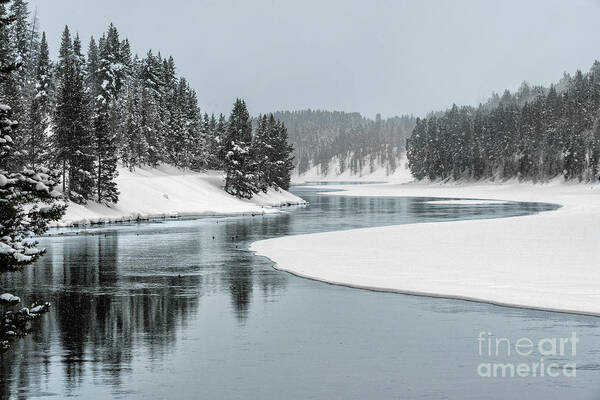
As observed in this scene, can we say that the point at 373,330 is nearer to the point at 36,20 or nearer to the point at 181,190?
the point at 181,190

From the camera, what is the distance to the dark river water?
51.6ft

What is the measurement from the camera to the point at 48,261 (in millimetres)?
39312

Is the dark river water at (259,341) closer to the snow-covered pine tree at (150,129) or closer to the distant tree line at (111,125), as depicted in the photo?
the distant tree line at (111,125)

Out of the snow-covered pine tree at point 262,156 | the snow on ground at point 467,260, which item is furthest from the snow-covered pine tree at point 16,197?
the snow-covered pine tree at point 262,156

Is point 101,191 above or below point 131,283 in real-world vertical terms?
above

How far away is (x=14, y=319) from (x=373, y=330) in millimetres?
11874

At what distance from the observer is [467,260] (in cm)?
3684

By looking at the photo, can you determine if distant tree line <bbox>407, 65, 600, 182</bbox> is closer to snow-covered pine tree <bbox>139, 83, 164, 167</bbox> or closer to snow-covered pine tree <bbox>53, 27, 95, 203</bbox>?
snow-covered pine tree <bbox>139, 83, 164, 167</bbox>

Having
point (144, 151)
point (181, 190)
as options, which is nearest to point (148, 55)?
point (144, 151)

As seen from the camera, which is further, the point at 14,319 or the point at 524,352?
the point at 524,352

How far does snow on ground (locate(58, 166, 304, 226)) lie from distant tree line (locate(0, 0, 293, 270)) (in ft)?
5.52

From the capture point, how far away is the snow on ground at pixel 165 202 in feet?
241

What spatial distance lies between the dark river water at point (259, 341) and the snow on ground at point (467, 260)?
5.82 feet

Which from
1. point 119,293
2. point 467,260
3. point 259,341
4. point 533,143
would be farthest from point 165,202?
point 533,143
